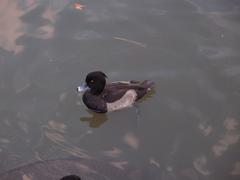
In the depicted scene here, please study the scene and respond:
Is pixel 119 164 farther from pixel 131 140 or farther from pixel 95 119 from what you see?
pixel 95 119

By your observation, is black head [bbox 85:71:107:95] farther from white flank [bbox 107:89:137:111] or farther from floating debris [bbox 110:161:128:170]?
floating debris [bbox 110:161:128:170]

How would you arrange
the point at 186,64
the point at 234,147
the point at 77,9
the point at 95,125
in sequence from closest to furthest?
1. the point at 234,147
2. the point at 95,125
3. the point at 186,64
4. the point at 77,9

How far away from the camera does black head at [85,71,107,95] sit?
31.1 feet

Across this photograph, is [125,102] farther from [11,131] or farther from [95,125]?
[11,131]

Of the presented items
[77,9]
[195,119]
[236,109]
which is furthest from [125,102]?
[77,9]

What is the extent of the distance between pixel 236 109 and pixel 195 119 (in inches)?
31.2

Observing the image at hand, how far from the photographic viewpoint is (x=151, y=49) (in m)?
10.7

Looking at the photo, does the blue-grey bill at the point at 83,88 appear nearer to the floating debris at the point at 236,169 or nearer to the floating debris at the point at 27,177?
the floating debris at the point at 27,177

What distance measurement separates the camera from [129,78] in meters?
10.2

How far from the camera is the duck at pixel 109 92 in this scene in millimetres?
9547

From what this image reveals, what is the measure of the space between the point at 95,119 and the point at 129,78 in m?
1.07

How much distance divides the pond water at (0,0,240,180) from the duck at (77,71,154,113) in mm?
196

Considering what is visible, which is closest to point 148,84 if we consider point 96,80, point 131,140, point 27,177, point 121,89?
point 121,89

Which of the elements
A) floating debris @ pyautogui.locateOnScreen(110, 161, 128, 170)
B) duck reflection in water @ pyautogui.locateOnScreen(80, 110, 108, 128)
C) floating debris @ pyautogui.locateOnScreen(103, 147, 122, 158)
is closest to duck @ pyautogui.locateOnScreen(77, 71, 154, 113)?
duck reflection in water @ pyautogui.locateOnScreen(80, 110, 108, 128)
